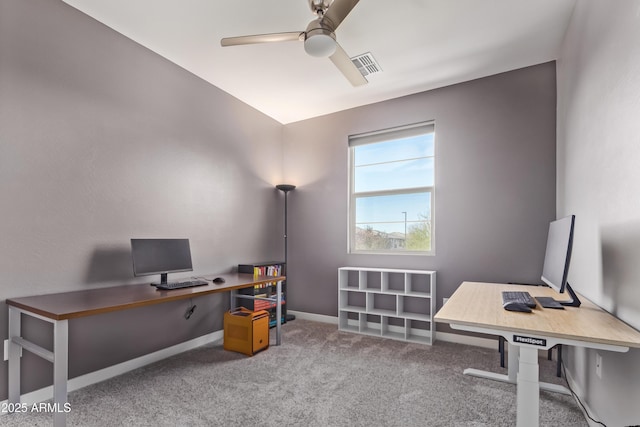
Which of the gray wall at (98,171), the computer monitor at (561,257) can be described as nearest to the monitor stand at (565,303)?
the computer monitor at (561,257)

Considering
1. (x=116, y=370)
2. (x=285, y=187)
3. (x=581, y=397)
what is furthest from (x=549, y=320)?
(x=285, y=187)

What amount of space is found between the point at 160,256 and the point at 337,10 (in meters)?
2.29

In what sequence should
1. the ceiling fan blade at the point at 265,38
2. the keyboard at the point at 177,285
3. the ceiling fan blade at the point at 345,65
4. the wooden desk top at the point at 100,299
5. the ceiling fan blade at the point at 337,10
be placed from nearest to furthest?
the wooden desk top at the point at 100,299 < the ceiling fan blade at the point at 337,10 < the ceiling fan blade at the point at 265,38 < the ceiling fan blade at the point at 345,65 < the keyboard at the point at 177,285

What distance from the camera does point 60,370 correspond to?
1.66 meters

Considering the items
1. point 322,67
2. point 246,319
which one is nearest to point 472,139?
point 322,67

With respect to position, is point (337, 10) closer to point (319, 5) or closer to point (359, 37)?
point (319, 5)

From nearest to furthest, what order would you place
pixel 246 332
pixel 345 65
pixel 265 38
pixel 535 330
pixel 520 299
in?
pixel 535 330 < pixel 520 299 < pixel 265 38 < pixel 345 65 < pixel 246 332

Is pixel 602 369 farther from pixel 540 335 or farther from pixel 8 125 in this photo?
pixel 8 125

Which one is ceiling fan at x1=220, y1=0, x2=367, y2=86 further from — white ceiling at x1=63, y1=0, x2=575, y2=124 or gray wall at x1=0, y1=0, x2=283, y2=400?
gray wall at x1=0, y1=0, x2=283, y2=400

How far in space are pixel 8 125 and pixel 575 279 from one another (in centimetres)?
399

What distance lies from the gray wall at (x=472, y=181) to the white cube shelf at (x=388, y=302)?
6.5 inches

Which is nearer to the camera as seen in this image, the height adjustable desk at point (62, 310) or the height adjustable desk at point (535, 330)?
the height adjustable desk at point (535, 330)

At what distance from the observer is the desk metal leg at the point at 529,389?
143 centimetres

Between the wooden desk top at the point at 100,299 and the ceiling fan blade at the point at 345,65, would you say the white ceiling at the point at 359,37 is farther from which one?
the wooden desk top at the point at 100,299
